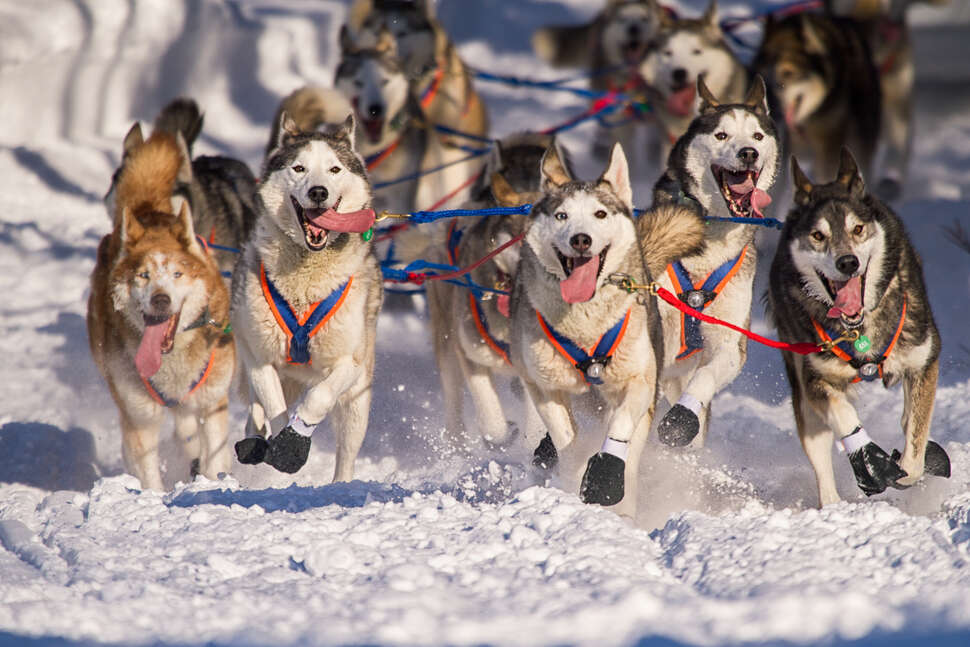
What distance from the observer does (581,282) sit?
11.7ft

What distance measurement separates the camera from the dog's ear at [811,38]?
7.00 metres

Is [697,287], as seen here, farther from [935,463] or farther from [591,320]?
[935,463]

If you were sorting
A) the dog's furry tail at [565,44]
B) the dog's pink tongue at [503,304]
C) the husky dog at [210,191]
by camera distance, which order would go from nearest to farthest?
the dog's pink tongue at [503,304] < the husky dog at [210,191] < the dog's furry tail at [565,44]

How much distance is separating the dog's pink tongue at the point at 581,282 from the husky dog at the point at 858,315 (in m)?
0.62

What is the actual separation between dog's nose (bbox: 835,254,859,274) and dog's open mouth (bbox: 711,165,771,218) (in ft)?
1.98

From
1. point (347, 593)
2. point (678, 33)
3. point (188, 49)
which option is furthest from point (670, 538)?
point (188, 49)

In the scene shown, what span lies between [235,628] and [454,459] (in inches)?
87.9

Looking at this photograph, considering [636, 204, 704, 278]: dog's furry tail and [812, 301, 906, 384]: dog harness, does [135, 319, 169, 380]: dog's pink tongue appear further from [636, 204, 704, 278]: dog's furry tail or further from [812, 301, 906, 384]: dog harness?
[812, 301, 906, 384]: dog harness

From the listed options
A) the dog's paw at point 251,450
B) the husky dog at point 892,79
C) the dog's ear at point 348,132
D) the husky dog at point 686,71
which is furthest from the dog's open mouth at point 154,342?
the husky dog at point 892,79

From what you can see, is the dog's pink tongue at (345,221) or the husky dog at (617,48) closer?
the dog's pink tongue at (345,221)

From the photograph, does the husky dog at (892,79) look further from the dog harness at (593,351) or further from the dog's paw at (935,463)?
the dog harness at (593,351)

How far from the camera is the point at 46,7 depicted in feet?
33.6

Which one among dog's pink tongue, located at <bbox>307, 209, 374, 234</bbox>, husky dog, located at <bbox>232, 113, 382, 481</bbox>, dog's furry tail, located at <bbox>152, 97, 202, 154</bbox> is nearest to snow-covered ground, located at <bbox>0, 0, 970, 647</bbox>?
husky dog, located at <bbox>232, 113, 382, 481</bbox>

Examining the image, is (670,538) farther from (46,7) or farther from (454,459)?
(46,7)
